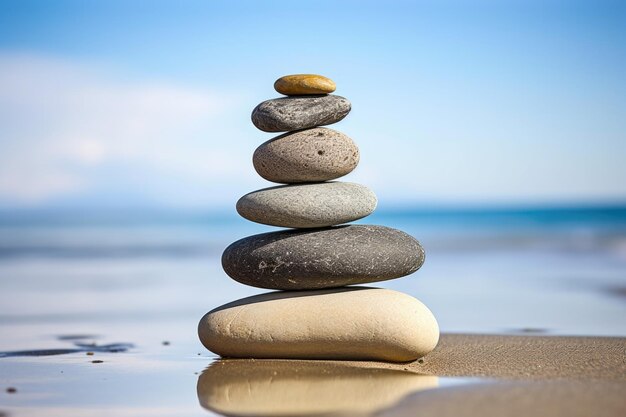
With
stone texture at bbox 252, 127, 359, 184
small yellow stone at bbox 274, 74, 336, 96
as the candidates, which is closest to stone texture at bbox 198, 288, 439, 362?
stone texture at bbox 252, 127, 359, 184

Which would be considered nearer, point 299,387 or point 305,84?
point 299,387

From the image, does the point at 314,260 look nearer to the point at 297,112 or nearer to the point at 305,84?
the point at 297,112

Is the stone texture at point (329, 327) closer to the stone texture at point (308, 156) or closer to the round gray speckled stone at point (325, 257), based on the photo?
the round gray speckled stone at point (325, 257)

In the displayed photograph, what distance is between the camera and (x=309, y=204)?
7840 millimetres

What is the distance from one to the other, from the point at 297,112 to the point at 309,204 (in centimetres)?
86

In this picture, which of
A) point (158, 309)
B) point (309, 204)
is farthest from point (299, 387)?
point (158, 309)

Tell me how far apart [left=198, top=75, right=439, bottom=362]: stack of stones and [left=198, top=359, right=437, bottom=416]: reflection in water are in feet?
0.87

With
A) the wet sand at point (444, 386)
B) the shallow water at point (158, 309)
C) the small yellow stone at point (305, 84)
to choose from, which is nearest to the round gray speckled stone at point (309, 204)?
the small yellow stone at point (305, 84)

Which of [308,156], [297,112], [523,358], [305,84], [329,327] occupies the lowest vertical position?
[523,358]

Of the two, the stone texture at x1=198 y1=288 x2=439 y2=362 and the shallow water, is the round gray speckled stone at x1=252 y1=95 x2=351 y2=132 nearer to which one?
the stone texture at x1=198 y1=288 x2=439 y2=362

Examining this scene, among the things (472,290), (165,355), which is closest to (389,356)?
(165,355)

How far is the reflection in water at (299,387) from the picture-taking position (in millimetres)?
5711

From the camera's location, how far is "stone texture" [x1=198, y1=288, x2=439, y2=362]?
7.45m

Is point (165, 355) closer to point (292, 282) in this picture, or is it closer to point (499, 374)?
point (292, 282)
